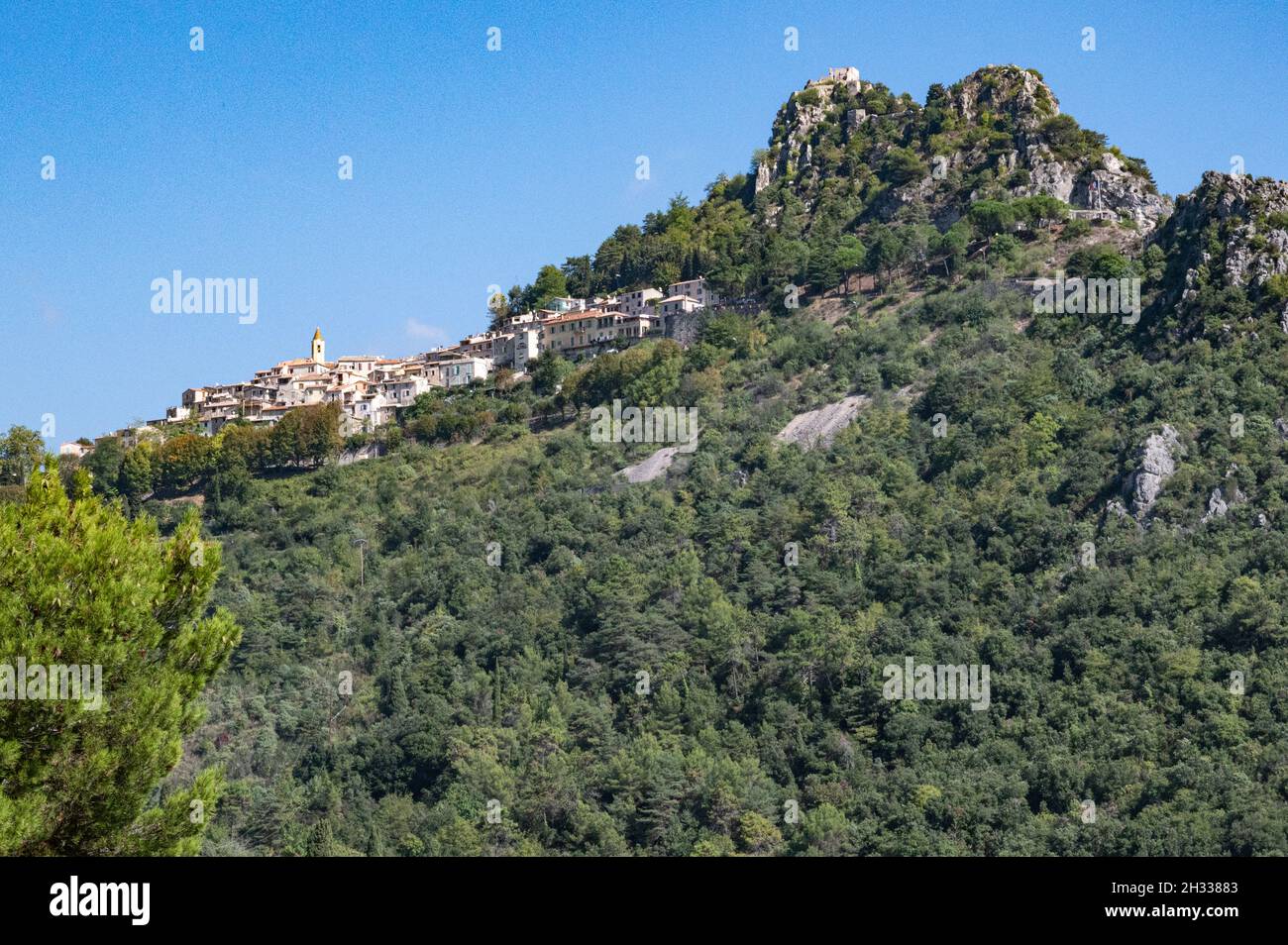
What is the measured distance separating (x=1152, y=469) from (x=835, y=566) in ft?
34.5

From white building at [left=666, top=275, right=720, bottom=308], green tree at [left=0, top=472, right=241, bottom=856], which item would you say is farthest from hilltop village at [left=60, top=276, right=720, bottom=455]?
green tree at [left=0, top=472, right=241, bottom=856]

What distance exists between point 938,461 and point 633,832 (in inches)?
786

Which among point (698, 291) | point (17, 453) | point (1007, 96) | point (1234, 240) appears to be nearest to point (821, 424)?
point (1234, 240)

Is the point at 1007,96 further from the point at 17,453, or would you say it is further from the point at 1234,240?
the point at 17,453

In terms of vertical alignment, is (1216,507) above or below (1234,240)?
below

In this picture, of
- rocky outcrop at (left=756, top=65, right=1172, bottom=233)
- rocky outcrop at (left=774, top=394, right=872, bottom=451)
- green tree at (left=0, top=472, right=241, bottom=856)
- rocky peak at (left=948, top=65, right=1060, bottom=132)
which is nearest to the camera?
green tree at (left=0, top=472, right=241, bottom=856)

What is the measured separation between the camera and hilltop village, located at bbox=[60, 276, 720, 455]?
75.6 meters

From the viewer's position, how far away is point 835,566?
51438 mm

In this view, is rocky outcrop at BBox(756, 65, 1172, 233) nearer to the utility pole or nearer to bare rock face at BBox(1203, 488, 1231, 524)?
bare rock face at BBox(1203, 488, 1231, 524)

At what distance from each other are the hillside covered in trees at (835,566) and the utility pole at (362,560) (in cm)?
13

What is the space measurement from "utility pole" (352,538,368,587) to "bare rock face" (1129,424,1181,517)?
28234mm

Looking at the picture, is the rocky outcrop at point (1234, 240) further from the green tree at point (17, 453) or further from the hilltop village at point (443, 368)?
the green tree at point (17, 453)

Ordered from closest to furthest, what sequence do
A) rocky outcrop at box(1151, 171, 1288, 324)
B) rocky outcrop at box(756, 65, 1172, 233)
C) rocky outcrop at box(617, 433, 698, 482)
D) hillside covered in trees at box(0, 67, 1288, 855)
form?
hillside covered in trees at box(0, 67, 1288, 855) < rocky outcrop at box(1151, 171, 1288, 324) < rocky outcrop at box(617, 433, 698, 482) < rocky outcrop at box(756, 65, 1172, 233)

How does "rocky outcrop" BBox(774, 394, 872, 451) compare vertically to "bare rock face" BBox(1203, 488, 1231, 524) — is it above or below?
above
